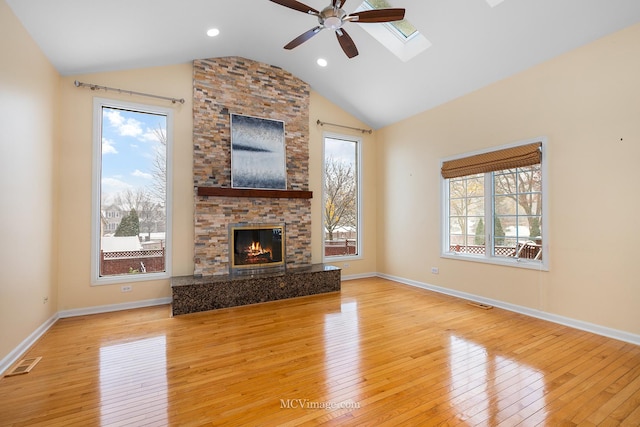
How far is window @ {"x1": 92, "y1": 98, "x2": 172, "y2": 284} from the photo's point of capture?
4344 mm

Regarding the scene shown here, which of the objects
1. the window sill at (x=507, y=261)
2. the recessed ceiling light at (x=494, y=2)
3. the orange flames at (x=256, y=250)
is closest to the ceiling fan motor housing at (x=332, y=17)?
the recessed ceiling light at (x=494, y=2)

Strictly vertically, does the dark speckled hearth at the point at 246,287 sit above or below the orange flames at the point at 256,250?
below

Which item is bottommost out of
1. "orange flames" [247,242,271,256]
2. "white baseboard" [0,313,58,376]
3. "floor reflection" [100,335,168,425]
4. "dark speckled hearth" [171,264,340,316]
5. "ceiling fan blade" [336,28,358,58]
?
"floor reflection" [100,335,168,425]

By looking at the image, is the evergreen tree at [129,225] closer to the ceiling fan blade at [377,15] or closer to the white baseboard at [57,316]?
the white baseboard at [57,316]

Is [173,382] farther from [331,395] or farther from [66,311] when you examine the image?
[66,311]

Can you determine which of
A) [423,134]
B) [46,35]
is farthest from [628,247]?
[46,35]

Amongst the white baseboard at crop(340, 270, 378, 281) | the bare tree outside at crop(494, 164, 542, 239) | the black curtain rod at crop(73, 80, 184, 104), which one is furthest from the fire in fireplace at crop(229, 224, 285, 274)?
the bare tree outside at crop(494, 164, 542, 239)

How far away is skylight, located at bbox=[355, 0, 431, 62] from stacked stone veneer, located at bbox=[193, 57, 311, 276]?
1.82 meters

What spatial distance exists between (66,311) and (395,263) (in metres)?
5.34

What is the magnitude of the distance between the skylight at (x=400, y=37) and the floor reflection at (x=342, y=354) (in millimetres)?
3786

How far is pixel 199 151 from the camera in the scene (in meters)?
4.88

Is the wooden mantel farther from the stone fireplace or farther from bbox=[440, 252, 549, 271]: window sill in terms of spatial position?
bbox=[440, 252, 549, 271]: window sill

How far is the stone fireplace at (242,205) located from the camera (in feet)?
15.4

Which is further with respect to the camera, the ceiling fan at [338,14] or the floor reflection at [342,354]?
the ceiling fan at [338,14]
